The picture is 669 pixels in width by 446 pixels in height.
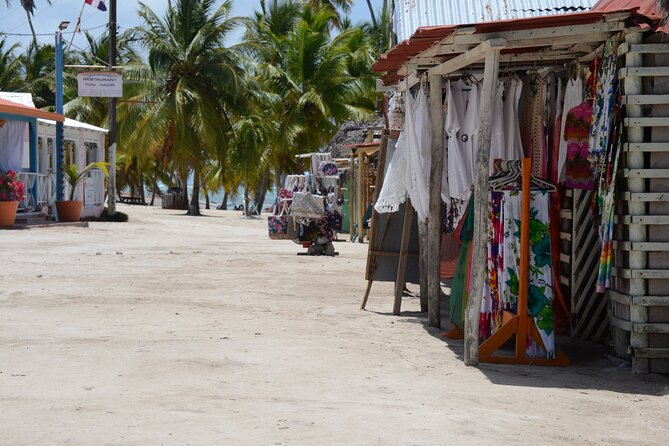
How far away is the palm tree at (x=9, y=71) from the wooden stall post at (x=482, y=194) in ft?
129

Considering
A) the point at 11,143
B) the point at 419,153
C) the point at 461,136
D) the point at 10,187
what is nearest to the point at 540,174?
the point at 461,136

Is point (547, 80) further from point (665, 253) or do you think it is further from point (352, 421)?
point (352, 421)

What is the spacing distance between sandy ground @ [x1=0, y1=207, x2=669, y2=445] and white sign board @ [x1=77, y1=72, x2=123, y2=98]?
13906 mm

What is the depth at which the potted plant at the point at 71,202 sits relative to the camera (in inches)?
925

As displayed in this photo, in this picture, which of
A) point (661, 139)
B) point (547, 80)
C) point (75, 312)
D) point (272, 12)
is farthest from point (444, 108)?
point (272, 12)

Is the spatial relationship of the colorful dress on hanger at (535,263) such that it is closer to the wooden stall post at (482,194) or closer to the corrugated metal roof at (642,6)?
the wooden stall post at (482,194)

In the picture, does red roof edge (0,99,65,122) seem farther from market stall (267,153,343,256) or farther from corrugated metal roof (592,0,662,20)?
corrugated metal roof (592,0,662,20)

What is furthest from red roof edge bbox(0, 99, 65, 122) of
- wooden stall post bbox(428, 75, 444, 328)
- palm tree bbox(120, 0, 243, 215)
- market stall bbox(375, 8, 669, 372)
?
wooden stall post bbox(428, 75, 444, 328)

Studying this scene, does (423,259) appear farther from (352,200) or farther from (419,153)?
(352,200)

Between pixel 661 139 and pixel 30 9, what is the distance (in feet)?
172

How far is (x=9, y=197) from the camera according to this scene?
20.5m

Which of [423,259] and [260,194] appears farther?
[260,194]

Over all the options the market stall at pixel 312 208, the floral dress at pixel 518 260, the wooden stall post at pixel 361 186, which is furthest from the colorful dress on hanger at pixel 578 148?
the wooden stall post at pixel 361 186

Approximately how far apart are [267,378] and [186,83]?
93.6 ft
